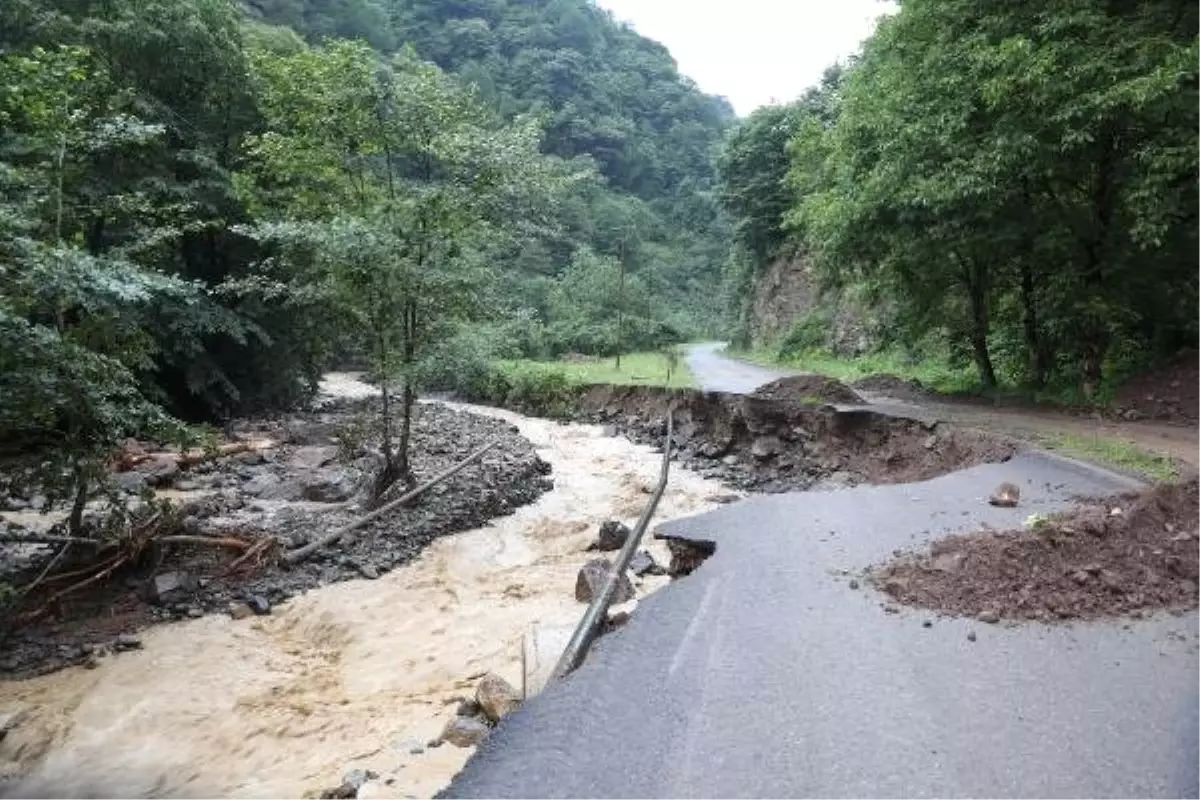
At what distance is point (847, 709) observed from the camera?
3865mm

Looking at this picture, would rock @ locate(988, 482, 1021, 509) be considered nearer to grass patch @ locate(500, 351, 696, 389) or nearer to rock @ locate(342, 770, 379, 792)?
rock @ locate(342, 770, 379, 792)

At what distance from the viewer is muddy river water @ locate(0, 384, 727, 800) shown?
5.01 meters

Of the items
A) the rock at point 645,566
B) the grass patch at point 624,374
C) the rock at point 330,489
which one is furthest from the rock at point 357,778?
the grass patch at point 624,374

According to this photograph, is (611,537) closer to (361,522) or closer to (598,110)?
(361,522)

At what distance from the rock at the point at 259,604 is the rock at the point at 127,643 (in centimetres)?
104

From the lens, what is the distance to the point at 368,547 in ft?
31.7

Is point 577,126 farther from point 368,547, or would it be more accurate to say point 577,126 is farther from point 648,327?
point 368,547

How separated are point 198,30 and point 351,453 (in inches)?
426

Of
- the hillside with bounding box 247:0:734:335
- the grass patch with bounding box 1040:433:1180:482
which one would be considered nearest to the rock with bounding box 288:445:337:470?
the grass patch with bounding box 1040:433:1180:482

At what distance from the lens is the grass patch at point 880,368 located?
18.5m

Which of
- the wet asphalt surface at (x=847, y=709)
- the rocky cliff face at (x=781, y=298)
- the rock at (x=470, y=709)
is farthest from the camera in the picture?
the rocky cliff face at (x=781, y=298)

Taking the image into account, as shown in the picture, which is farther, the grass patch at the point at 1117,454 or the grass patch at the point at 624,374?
the grass patch at the point at 624,374

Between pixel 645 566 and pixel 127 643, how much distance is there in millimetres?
4752

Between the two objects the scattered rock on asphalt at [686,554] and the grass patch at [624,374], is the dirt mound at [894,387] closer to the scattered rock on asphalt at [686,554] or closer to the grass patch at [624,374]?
the grass patch at [624,374]
